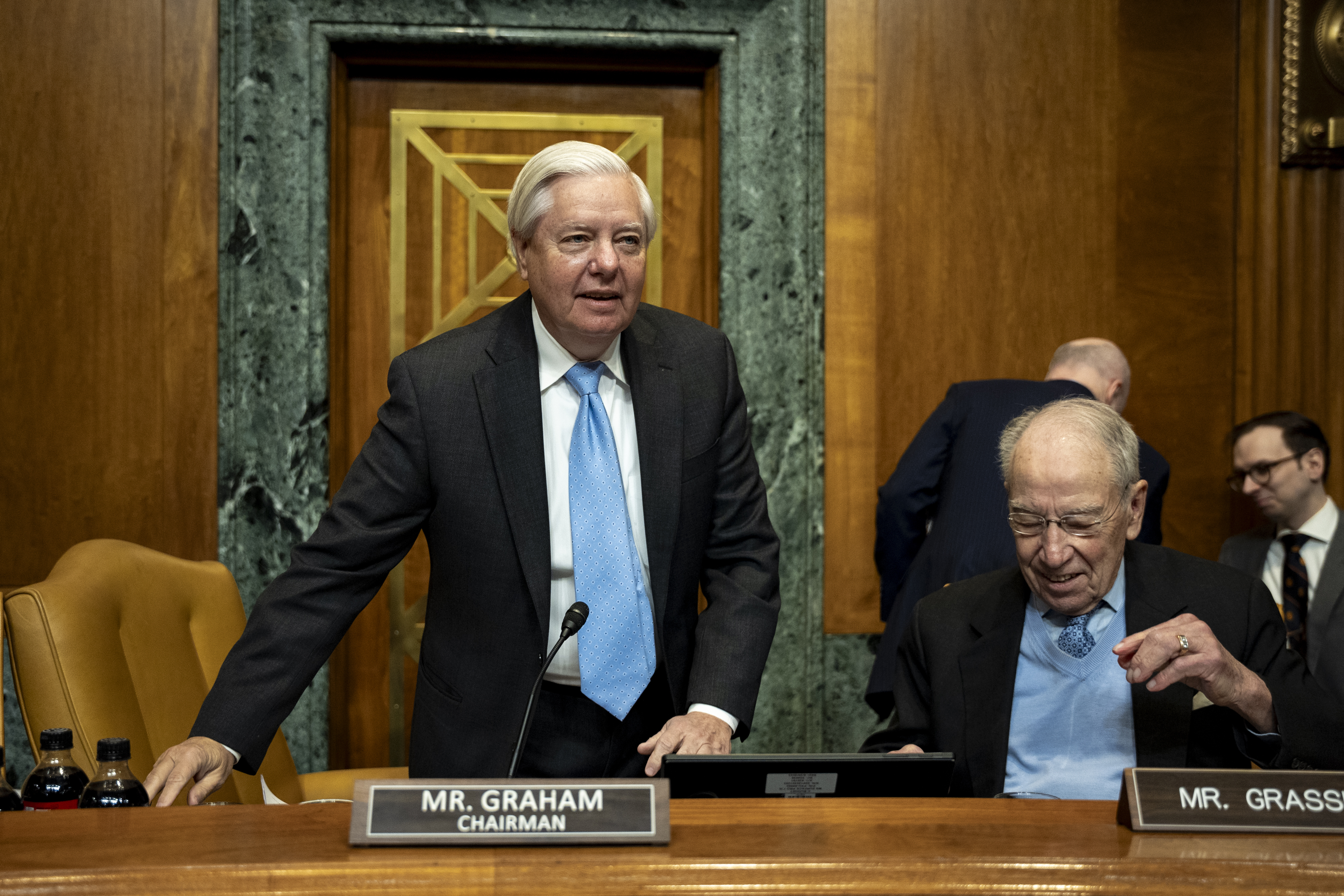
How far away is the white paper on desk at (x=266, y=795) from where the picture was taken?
2324 millimetres

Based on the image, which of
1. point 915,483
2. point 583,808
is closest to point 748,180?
point 915,483

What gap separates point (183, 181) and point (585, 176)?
6.97ft

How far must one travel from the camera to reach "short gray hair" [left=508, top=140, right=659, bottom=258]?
72.3 inches

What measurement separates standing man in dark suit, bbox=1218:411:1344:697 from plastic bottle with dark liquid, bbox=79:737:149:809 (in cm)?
308

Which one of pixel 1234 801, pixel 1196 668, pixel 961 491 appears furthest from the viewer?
pixel 961 491

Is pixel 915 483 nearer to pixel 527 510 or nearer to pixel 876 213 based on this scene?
pixel 876 213

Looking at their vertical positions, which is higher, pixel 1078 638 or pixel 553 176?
pixel 553 176

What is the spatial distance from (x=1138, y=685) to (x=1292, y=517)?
79.5 inches

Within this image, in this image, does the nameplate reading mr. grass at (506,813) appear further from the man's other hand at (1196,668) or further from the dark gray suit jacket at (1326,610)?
the dark gray suit jacket at (1326,610)

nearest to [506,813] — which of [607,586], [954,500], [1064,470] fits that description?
[607,586]

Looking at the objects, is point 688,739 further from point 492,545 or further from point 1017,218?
point 1017,218

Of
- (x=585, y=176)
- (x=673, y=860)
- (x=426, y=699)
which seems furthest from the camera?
(x=426, y=699)

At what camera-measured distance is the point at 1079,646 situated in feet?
6.51

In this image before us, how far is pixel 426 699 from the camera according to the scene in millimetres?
1971
